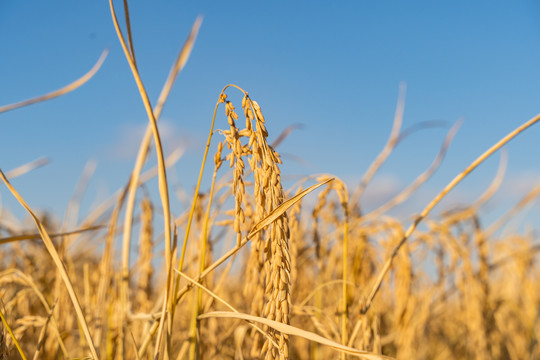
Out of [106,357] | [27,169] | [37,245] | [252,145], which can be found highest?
[27,169]

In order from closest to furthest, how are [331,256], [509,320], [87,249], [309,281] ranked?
[331,256] < [87,249] < [309,281] < [509,320]

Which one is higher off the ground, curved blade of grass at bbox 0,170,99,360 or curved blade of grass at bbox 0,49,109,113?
curved blade of grass at bbox 0,49,109,113

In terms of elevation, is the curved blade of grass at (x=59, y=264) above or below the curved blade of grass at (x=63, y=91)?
below

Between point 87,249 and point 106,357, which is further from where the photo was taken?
point 87,249

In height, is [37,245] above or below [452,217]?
below

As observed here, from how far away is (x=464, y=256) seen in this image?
6.79 feet

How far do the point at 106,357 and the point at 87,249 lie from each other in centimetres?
110

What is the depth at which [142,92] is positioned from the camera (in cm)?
80

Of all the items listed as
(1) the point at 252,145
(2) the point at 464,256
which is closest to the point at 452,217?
(2) the point at 464,256

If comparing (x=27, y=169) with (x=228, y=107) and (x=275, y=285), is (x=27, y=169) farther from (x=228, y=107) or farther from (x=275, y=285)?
(x=275, y=285)

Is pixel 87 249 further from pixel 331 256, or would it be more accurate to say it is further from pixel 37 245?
pixel 331 256

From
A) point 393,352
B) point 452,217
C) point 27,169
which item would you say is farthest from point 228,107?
point 393,352

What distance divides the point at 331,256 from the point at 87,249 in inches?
50.3

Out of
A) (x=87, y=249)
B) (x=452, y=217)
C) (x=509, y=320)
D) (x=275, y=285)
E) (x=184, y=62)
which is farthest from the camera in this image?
(x=509, y=320)
